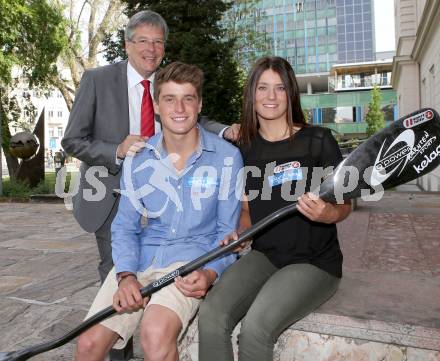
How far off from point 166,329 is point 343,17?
74.2 m

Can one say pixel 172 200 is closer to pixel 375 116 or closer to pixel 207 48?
pixel 207 48

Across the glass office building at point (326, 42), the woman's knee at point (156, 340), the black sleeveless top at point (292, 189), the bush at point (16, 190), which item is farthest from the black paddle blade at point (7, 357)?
the glass office building at point (326, 42)

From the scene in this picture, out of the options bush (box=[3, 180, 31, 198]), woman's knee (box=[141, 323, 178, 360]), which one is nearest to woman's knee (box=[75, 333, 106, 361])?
woman's knee (box=[141, 323, 178, 360])

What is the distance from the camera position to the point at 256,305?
74.4 inches

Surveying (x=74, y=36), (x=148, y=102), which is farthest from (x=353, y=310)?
(x=74, y=36)

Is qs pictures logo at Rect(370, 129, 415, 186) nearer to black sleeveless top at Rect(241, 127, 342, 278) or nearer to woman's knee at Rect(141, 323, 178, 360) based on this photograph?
black sleeveless top at Rect(241, 127, 342, 278)

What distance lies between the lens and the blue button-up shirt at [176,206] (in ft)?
7.03

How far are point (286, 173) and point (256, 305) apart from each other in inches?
25.9

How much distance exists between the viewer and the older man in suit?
2.58 meters

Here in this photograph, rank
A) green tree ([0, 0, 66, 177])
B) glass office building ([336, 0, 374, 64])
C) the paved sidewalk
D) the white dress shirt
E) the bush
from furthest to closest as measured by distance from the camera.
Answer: glass office building ([336, 0, 374, 64]) < green tree ([0, 0, 66, 177]) < the bush < the white dress shirt < the paved sidewalk

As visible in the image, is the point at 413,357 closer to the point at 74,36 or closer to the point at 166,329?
the point at 166,329

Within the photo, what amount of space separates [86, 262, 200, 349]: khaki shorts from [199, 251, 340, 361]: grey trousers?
2.8 inches

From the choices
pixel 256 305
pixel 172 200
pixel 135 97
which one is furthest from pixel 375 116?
pixel 256 305

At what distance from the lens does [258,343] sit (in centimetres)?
181
